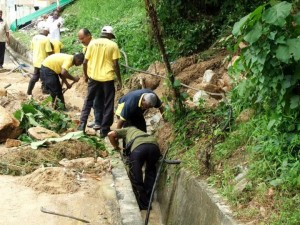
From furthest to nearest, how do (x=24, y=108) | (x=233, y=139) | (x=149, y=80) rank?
(x=149, y=80)
(x=24, y=108)
(x=233, y=139)

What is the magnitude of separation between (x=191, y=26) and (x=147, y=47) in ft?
5.18

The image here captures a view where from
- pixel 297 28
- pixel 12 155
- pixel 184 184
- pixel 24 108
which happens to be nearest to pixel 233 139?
pixel 184 184

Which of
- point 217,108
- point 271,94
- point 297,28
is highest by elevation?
point 297,28

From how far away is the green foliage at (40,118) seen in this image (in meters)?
8.87

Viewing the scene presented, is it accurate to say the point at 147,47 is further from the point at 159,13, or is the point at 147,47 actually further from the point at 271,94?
the point at 271,94

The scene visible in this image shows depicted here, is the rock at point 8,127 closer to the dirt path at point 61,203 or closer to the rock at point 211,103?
the dirt path at point 61,203

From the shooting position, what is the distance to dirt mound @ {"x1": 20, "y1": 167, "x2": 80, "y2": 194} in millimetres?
6547

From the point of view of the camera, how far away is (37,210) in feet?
19.6

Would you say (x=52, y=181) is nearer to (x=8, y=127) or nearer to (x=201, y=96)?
(x=8, y=127)

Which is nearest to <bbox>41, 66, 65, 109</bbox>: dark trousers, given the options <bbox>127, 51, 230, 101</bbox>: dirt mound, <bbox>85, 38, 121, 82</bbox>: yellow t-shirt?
<bbox>127, 51, 230, 101</bbox>: dirt mound

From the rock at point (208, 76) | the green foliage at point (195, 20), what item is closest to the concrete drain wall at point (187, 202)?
the rock at point (208, 76)

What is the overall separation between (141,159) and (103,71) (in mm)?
2203

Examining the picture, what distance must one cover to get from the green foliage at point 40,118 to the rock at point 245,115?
380cm

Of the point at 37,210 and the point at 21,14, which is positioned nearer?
the point at 37,210
